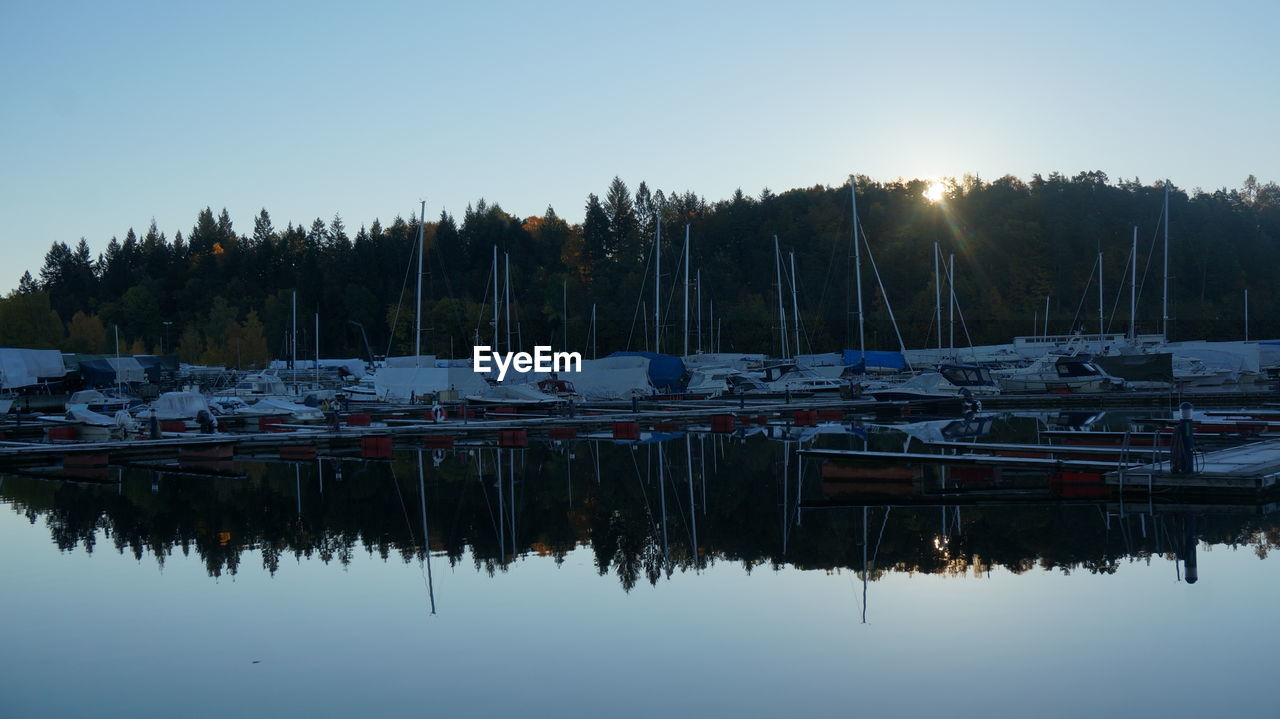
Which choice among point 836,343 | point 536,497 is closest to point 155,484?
point 536,497

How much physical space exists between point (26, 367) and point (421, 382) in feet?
87.8

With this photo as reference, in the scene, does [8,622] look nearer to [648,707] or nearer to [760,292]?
[648,707]

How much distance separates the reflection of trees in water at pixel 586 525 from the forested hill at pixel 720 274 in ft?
190

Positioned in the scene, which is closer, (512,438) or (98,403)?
(512,438)

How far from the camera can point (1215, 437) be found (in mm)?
29797

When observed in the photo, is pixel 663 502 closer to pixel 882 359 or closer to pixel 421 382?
pixel 421 382

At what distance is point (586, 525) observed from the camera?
2031 centimetres

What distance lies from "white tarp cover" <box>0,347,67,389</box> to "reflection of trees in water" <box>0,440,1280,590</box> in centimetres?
3587

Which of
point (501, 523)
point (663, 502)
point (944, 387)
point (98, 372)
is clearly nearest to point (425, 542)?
point (501, 523)

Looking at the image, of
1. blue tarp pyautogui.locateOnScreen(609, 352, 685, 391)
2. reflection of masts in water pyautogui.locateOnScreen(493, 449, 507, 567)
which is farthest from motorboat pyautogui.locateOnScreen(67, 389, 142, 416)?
reflection of masts in water pyautogui.locateOnScreen(493, 449, 507, 567)

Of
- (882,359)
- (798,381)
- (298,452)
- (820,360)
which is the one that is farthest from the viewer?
(820,360)

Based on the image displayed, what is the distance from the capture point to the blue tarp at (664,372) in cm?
5806

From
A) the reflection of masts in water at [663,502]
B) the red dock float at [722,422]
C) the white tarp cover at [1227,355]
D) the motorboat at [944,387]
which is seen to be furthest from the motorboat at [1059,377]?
the reflection of masts in water at [663,502]

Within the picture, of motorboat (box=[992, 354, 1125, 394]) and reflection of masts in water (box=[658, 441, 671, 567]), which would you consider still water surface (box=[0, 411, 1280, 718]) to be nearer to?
reflection of masts in water (box=[658, 441, 671, 567])
